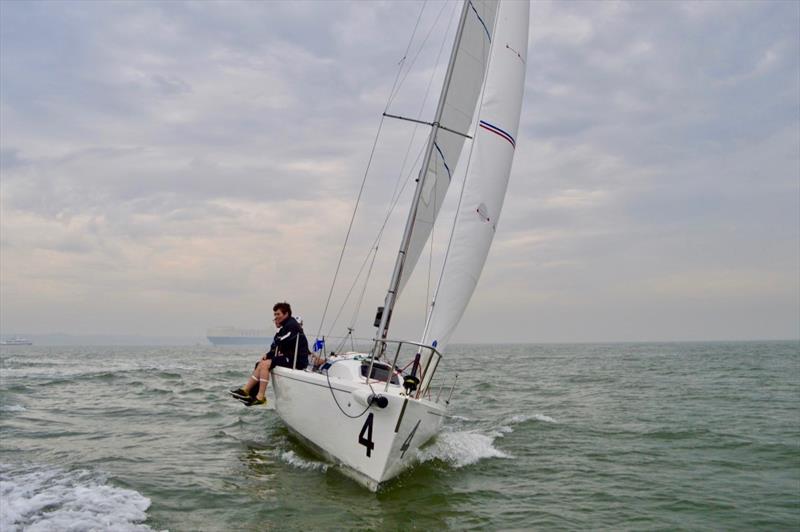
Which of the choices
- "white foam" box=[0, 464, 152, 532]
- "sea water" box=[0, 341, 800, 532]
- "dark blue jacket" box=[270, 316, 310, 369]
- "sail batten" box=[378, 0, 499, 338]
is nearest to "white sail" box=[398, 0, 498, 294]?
"sail batten" box=[378, 0, 499, 338]

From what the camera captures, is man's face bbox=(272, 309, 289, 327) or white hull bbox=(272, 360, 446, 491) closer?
white hull bbox=(272, 360, 446, 491)

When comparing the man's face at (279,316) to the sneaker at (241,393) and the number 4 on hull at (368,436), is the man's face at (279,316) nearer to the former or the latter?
the sneaker at (241,393)

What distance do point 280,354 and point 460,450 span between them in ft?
9.85

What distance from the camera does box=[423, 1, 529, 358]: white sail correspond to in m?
7.73

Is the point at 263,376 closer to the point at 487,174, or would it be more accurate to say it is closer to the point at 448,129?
the point at 487,174

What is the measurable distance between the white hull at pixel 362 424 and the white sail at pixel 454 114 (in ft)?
7.44

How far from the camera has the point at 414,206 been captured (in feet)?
28.7

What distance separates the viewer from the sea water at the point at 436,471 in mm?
5617

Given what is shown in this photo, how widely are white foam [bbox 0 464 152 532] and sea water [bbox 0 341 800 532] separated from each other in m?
0.02

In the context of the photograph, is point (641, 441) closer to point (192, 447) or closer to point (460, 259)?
point (460, 259)

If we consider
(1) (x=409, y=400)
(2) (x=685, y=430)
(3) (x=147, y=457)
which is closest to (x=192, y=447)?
(3) (x=147, y=457)

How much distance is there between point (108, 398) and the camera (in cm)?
1512

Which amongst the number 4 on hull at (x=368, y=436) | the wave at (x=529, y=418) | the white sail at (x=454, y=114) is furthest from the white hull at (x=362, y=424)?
the wave at (x=529, y=418)

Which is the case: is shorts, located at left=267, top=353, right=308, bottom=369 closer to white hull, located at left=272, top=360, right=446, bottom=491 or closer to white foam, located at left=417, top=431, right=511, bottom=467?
white hull, located at left=272, top=360, right=446, bottom=491
